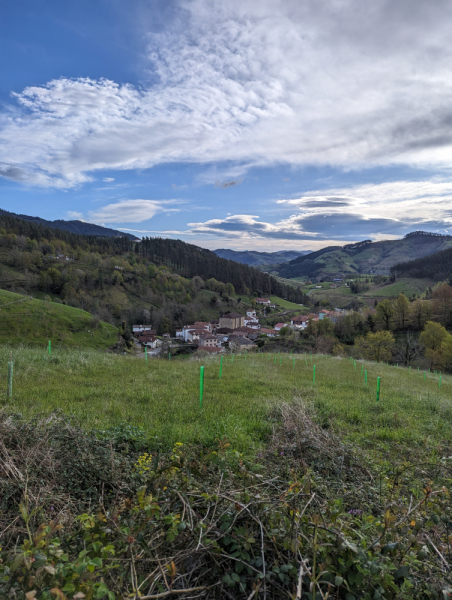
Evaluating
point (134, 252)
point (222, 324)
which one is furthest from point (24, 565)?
point (134, 252)

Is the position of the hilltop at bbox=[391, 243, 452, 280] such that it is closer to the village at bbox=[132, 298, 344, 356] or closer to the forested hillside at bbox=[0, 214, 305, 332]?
the forested hillside at bbox=[0, 214, 305, 332]

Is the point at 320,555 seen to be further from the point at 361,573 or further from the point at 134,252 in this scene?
the point at 134,252

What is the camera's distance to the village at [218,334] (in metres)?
68.3

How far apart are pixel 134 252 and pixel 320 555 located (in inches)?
6283

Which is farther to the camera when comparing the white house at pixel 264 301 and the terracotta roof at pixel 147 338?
the white house at pixel 264 301

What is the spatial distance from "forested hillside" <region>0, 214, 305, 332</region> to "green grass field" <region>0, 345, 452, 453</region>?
2920 inches

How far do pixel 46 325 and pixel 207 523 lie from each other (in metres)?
39.3

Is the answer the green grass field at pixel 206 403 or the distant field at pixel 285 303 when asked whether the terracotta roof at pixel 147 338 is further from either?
the distant field at pixel 285 303

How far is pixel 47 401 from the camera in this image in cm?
640

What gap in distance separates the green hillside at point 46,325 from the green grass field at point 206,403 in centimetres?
2381

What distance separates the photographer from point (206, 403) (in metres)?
7.26

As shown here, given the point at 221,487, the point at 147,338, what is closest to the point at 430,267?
the point at 147,338

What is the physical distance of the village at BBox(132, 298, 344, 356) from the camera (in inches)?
2688

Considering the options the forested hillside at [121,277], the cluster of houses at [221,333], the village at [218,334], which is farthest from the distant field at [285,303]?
the cluster of houses at [221,333]
